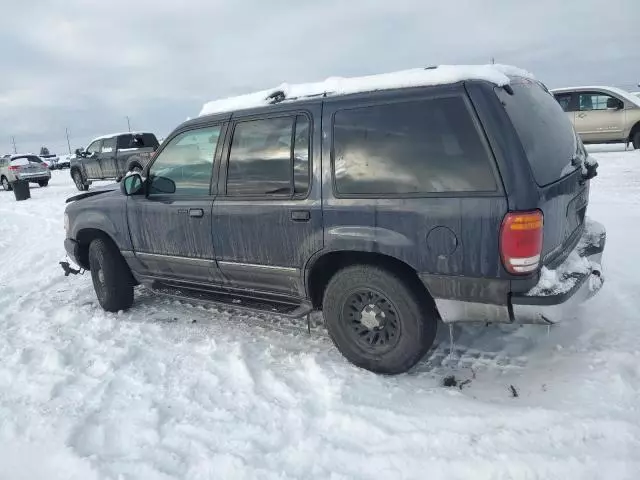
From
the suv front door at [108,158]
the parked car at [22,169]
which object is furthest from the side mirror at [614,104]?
the parked car at [22,169]

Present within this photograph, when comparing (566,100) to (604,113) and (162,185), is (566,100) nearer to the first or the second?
(604,113)

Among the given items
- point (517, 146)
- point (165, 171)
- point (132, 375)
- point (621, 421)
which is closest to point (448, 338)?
point (621, 421)

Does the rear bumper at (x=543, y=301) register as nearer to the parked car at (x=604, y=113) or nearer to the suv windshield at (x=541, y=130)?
the suv windshield at (x=541, y=130)

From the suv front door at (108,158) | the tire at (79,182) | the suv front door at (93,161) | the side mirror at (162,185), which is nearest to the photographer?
the side mirror at (162,185)

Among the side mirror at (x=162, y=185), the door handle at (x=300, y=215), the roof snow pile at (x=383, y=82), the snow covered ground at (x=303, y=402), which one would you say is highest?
the roof snow pile at (x=383, y=82)

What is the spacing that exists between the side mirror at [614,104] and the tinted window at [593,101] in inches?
2.6

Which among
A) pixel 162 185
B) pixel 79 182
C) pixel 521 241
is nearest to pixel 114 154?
pixel 79 182

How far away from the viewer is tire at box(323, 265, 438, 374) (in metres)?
3.09

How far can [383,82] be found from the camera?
3.20 meters

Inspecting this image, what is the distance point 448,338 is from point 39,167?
22.8 metres

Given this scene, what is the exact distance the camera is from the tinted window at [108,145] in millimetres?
16938

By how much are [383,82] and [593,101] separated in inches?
469

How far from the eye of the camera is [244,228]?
370 centimetres

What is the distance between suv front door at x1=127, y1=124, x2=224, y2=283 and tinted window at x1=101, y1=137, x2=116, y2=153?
13.8 metres
